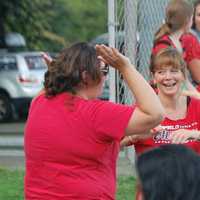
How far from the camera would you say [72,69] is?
4.04 meters

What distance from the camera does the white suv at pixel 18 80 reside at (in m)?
18.2

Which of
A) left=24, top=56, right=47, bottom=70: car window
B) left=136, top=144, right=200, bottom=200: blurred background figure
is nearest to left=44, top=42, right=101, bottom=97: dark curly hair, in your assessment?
left=136, top=144, right=200, bottom=200: blurred background figure

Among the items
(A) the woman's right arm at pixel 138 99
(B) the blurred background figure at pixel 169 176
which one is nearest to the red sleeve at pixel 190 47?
(A) the woman's right arm at pixel 138 99

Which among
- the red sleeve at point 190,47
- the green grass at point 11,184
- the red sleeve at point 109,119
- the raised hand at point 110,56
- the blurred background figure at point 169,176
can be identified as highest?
the raised hand at point 110,56

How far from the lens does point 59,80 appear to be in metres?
4.08

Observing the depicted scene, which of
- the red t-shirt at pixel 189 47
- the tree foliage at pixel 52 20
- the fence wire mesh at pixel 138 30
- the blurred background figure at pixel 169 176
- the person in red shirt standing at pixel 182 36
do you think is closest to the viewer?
the blurred background figure at pixel 169 176

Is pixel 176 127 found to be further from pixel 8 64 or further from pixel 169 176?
pixel 8 64

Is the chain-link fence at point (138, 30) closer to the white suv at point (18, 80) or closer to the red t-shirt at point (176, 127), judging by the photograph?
the red t-shirt at point (176, 127)

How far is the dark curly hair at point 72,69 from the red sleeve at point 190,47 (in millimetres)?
2637

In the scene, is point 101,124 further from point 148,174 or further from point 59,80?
point 148,174

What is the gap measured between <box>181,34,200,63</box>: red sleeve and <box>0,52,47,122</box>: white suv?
1151cm

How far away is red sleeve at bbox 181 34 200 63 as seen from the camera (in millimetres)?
6652

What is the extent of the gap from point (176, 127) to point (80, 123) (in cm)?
86

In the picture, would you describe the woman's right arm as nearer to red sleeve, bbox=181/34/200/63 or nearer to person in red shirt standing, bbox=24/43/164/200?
person in red shirt standing, bbox=24/43/164/200
